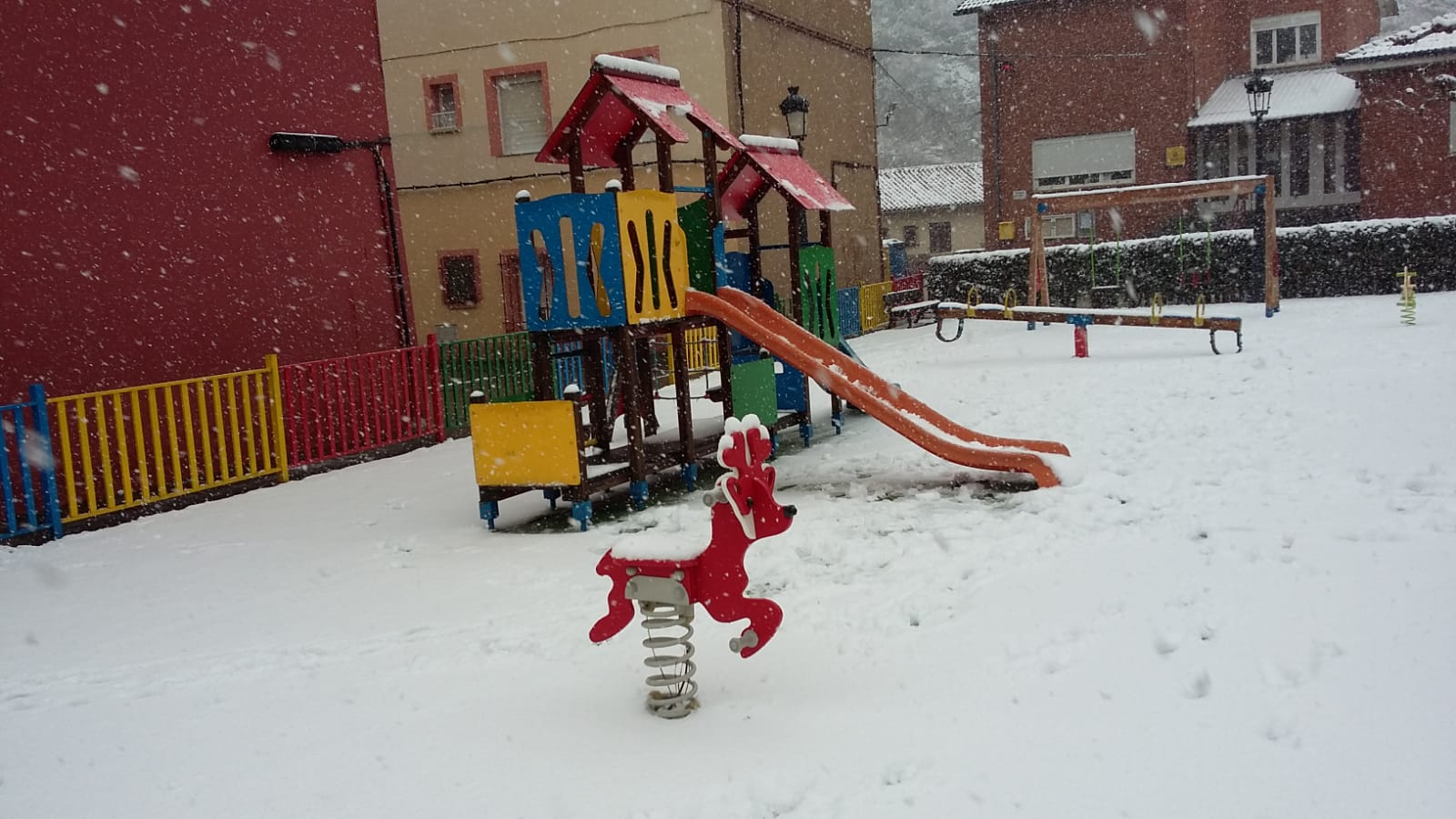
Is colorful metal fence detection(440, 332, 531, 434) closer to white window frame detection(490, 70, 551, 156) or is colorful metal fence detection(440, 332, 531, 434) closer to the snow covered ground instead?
the snow covered ground

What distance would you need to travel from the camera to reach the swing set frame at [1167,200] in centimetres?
1875

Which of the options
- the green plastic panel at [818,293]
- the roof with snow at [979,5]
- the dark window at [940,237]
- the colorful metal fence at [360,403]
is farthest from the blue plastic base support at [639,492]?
the dark window at [940,237]

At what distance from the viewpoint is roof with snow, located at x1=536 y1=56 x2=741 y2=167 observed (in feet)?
27.5

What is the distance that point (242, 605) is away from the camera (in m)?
6.45

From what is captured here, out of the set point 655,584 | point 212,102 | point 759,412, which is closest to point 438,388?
point 212,102

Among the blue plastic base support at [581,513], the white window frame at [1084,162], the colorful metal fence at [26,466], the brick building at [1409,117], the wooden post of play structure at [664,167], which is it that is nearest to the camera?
the blue plastic base support at [581,513]

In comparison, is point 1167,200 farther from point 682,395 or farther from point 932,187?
point 932,187

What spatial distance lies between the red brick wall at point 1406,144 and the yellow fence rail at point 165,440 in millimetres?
26178

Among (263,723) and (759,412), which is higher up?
(759,412)

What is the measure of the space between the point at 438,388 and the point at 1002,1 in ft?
78.7

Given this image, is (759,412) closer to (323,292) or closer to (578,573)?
(578,573)

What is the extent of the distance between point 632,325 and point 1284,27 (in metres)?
29.3

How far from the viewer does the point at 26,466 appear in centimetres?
836

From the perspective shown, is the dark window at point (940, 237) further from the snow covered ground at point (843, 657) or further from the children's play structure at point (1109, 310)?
the snow covered ground at point (843, 657)
